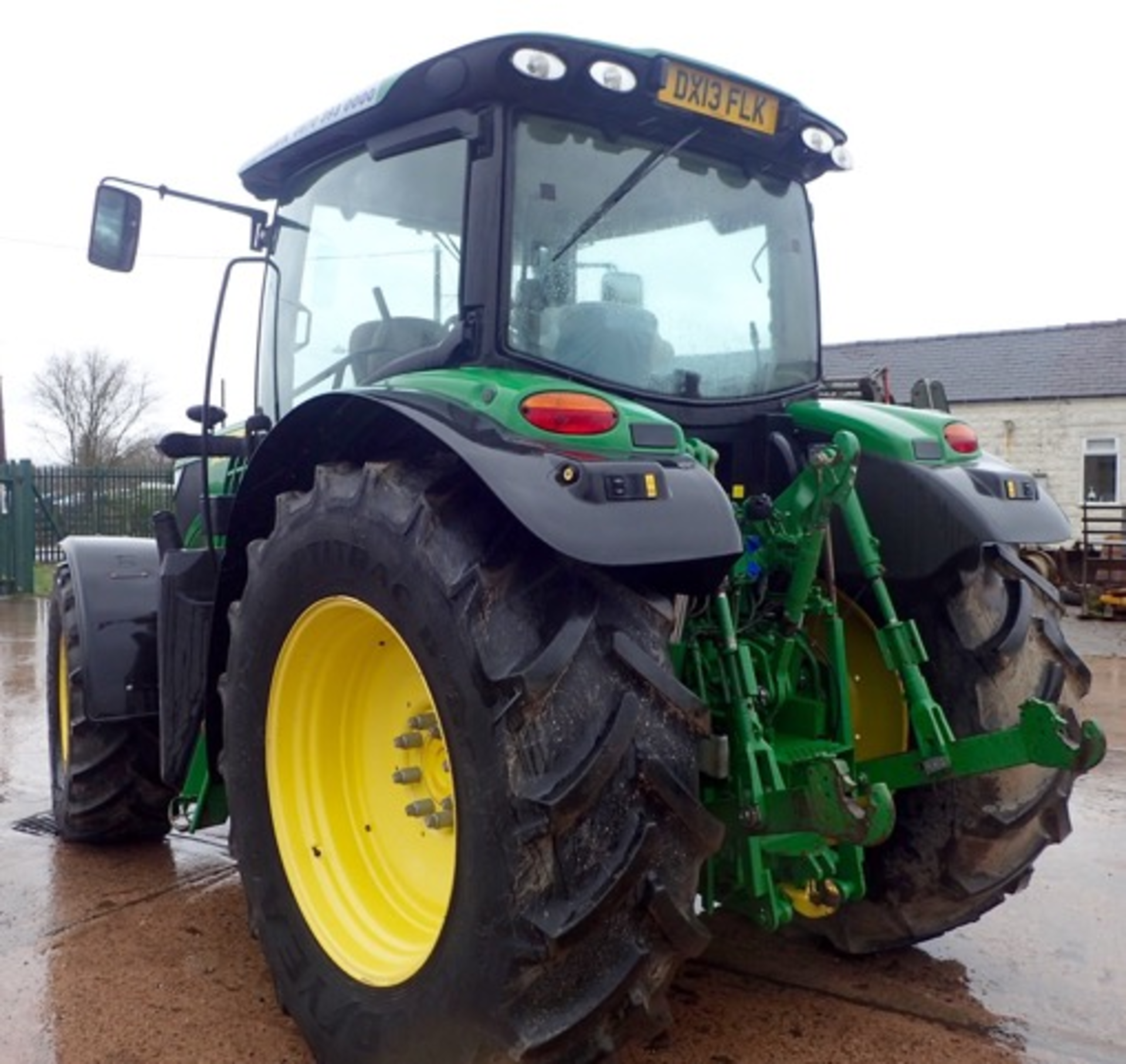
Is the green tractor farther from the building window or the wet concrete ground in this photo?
the building window

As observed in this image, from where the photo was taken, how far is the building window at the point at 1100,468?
71.5 feet

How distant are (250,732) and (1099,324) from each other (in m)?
23.8

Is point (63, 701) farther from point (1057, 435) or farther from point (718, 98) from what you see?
point (1057, 435)

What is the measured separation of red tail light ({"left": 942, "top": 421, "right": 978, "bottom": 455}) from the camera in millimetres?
3480

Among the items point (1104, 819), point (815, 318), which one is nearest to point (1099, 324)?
point (1104, 819)

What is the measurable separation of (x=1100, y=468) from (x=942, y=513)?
20.8m

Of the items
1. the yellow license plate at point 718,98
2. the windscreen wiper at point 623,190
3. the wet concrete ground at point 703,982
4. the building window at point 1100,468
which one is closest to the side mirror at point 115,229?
the windscreen wiper at point 623,190

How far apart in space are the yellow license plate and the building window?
803 inches

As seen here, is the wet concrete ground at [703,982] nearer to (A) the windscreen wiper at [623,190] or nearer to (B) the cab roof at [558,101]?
(A) the windscreen wiper at [623,190]

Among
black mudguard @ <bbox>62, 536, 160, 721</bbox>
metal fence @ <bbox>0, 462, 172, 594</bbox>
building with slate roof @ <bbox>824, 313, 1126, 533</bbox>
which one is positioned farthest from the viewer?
building with slate roof @ <bbox>824, 313, 1126, 533</bbox>

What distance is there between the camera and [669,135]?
3.29m

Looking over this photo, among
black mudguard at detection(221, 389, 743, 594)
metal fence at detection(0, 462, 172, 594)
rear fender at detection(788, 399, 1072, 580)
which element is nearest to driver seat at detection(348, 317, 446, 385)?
black mudguard at detection(221, 389, 743, 594)

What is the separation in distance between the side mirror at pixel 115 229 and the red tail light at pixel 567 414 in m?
1.95

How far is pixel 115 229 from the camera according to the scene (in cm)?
384
